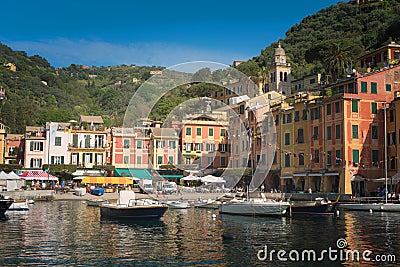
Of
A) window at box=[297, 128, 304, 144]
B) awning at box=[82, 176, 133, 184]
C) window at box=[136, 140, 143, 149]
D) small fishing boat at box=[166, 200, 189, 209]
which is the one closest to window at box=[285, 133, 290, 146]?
window at box=[297, 128, 304, 144]

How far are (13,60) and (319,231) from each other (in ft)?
517

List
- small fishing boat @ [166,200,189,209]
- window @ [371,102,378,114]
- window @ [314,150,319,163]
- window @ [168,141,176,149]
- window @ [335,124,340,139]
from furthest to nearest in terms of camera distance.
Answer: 1. window @ [168,141,176,149]
2. window @ [314,150,319,163]
3. window @ [371,102,378,114]
4. window @ [335,124,340,139]
5. small fishing boat @ [166,200,189,209]

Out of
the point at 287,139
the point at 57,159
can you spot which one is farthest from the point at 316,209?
the point at 57,159

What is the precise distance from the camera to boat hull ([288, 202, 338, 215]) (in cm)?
3931

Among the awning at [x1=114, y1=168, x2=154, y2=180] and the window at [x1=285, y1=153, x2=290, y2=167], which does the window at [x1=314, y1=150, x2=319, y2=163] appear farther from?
the awning at [x1=114, y1=168, x2=154, y2=180]

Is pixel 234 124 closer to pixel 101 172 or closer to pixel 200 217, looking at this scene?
pixel 101 172

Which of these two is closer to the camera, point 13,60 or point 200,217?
point 200,217

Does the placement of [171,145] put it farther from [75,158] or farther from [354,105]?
[354,105]

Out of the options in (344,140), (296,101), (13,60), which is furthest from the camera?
(13,60)

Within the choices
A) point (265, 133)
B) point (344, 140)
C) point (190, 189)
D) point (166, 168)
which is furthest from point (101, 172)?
point (344, 140)

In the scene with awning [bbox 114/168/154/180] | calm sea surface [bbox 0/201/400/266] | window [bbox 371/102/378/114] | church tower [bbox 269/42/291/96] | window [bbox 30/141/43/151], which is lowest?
calm sea surface [bbox 0/201/400/266]

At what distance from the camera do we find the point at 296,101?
61.6m

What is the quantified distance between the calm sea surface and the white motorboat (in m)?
0.90

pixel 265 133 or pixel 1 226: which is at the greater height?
pixel 265 133
